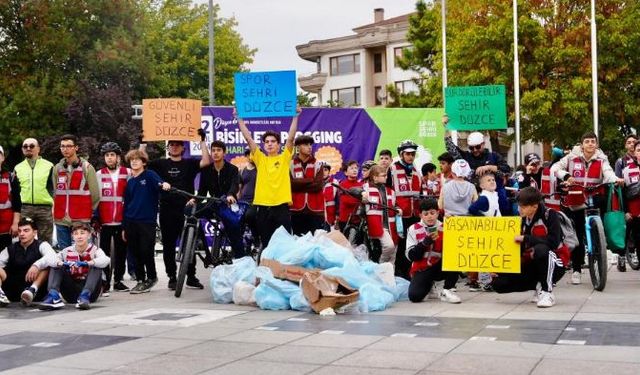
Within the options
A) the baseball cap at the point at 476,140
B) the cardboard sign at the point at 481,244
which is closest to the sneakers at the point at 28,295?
the cardboard sign at the point at 481,244

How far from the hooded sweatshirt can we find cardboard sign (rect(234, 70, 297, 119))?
257cm

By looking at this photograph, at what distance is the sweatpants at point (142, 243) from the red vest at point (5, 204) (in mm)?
1355

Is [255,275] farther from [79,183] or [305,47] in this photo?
[305,47]

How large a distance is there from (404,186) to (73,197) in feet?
13.5

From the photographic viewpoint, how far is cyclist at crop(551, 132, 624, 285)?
A: 11.2 metres

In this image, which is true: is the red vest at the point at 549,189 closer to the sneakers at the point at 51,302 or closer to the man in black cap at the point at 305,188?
the man in black cap at the point at 305,188

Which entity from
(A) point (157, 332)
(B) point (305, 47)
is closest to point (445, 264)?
(A) point (157, 332)

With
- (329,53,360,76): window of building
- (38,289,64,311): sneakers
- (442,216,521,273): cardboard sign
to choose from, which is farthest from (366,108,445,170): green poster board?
(329,53,360,76): window of building

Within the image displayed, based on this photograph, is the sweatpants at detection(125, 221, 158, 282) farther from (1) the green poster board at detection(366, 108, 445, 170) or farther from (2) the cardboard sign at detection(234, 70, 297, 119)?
(1) the green poster board at detection(366, 108, 445, 170)

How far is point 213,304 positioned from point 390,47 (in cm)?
6910

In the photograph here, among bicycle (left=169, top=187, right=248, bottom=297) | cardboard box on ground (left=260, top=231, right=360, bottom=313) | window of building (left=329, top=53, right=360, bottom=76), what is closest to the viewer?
cardboard box on ground (left=260, top=231, right=360, bottom=313)

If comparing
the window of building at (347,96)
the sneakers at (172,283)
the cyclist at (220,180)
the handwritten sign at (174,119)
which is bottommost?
the sneakers at (172,283)

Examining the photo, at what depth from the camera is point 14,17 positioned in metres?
41.9

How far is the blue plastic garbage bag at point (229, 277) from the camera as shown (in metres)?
10.3
